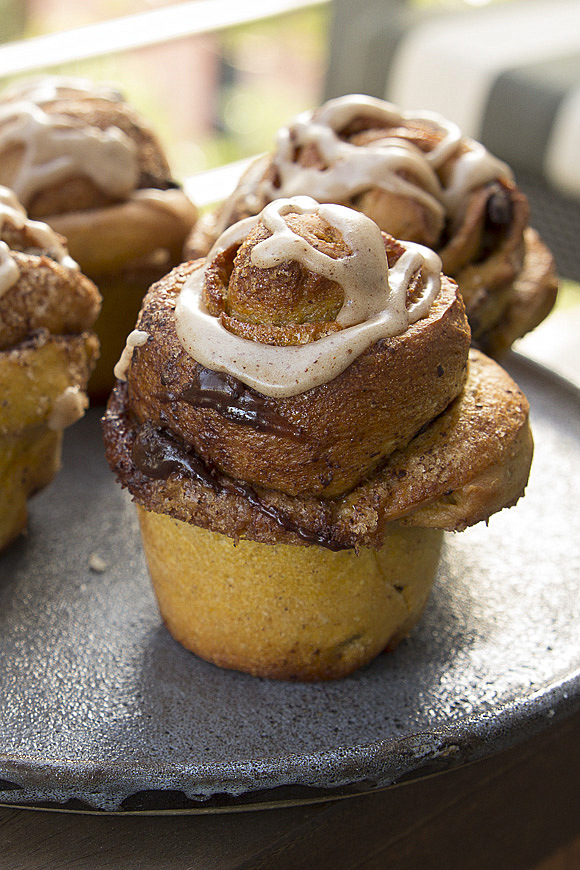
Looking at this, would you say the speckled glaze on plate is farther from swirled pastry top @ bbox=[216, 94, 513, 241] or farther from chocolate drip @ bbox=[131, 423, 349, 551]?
swirled pastry top @ bbox=[216, 94, 513, 241]

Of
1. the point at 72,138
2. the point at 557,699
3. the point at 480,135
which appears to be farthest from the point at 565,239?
the point at 557,699

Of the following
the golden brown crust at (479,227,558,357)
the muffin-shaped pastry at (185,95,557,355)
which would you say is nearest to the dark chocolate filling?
the muffin-shaped pastry at (185,95,557,355)

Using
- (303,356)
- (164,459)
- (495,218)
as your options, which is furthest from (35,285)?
(495,218)

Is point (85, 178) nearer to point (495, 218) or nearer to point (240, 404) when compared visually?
point (495, 218)

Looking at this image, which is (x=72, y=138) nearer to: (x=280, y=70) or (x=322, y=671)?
(x=322, y=671)

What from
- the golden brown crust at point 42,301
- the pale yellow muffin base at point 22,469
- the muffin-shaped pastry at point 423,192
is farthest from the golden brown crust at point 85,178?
the pale yellow muffin base at point 22,469

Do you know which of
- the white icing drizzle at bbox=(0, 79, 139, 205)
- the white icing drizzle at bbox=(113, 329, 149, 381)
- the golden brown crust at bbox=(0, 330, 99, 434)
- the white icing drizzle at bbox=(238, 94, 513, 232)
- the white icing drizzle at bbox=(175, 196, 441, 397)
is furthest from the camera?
the white icing drizzle at bbox=(0, 79, 139, 205)
